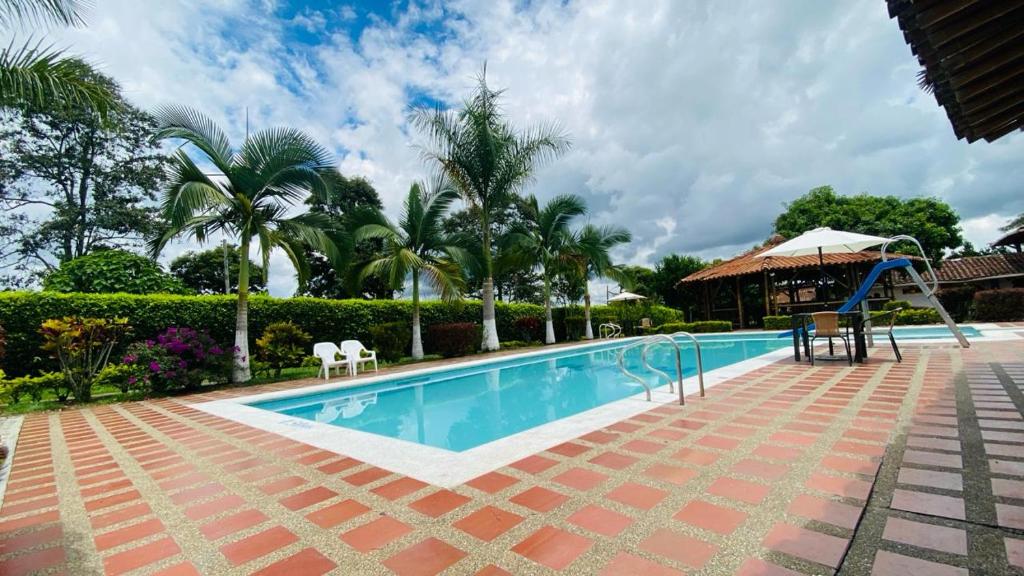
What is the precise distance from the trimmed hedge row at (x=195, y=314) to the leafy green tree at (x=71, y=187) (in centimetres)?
1503

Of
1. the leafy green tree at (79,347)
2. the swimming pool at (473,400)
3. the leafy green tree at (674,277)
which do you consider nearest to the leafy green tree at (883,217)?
the leafy green tree at (674,277)

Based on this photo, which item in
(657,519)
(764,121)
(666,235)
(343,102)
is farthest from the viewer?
(666,235)

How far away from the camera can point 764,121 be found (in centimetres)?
1529

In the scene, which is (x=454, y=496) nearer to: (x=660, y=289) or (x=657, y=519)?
(x=657, y=519)

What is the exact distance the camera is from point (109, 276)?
12.3 meters

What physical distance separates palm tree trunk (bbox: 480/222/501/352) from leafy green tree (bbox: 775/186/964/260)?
23393mm

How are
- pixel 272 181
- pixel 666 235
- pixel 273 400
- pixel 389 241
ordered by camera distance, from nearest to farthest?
pixel 273 400
pixel 272 181
pixel 389 241
pixel 666 235

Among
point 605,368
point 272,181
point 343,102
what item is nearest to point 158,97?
point 272,181

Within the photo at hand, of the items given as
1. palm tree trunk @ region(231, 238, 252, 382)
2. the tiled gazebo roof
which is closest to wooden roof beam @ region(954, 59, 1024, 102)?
palm tree trunk @ region(231, 238, 252, 382)

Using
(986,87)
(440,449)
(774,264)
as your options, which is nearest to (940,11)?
(986,87)

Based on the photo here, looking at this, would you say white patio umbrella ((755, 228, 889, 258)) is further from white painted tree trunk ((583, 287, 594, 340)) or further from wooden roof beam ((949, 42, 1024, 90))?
white painted tree trunk ((583, 287, 594, 340))

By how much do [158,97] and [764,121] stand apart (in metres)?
18.0

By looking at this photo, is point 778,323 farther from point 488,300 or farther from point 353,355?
point 353,355

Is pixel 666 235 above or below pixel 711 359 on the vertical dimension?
above
